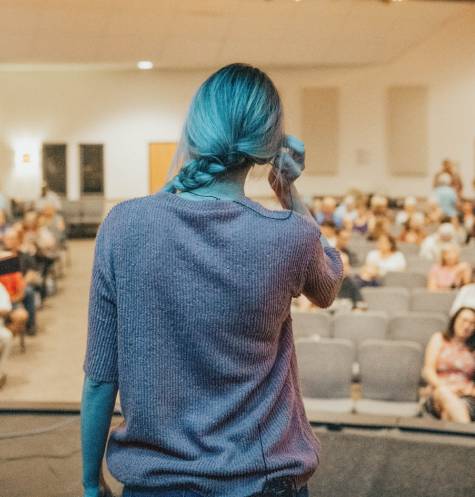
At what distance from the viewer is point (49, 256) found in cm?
1110

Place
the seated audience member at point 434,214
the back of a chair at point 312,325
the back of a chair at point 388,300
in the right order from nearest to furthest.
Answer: the back of a chair at point 312,325, the back of a chair at point 388,300, the seated audience member at point 434,214

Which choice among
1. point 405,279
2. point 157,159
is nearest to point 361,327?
point 405,279

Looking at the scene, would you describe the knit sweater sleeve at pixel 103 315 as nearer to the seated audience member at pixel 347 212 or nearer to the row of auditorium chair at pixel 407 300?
the row of auditorium chair at pixel 407 300

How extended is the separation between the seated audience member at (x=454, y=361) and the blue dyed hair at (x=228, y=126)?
4.60m

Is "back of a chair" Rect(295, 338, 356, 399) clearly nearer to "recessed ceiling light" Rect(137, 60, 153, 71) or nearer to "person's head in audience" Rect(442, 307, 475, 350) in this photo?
"person's head in audience" Rect(442, 307, 475, 350)

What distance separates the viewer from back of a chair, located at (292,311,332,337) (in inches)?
267

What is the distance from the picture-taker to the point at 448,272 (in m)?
8.53

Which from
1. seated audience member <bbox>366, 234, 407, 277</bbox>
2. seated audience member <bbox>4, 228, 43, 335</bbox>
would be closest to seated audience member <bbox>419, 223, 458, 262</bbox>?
seated audience member <bbox>366, 234, 407, 277</bbox>

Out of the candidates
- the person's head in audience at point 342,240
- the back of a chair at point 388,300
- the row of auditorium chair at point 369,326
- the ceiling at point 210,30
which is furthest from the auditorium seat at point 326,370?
the ceiling at point 210,30

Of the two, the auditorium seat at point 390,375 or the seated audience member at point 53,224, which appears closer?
the auditorium seat at point 390,375

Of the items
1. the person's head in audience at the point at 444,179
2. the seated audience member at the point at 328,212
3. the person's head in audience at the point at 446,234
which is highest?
the person's head in audience at the point at 444,179

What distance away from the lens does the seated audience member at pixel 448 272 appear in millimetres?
8445

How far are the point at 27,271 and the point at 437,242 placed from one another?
16.8 ft

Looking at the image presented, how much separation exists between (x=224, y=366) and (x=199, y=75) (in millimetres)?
18674
